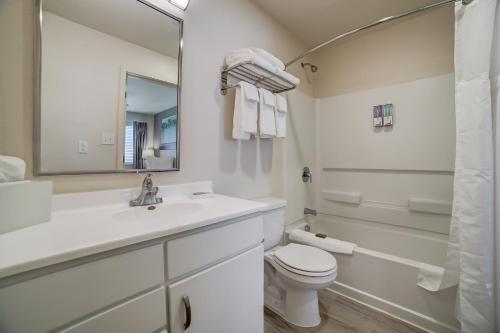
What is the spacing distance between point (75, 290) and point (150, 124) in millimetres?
852

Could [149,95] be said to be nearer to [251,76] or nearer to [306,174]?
[251,76]

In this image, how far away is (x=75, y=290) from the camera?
20.9 inches

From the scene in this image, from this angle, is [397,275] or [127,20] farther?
[397,275]

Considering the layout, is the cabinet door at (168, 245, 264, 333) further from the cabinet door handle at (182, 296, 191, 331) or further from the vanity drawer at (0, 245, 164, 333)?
the vanity drawer at (0, 245, 164, 333)

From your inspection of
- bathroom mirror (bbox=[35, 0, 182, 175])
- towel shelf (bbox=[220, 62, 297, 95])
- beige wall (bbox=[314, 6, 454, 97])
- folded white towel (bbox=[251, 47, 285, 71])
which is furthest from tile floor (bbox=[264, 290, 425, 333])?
beige wall (bbox=[314, 6, 454, 97])

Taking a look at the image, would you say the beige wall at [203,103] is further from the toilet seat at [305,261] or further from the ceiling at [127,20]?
the toilet seat at [305,261]

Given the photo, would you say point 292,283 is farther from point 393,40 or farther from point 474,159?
point 393,40

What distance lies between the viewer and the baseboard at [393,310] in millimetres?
1349

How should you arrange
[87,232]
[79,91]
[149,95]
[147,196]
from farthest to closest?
[149,95] < [147,196] < [79,91] < [87,232]

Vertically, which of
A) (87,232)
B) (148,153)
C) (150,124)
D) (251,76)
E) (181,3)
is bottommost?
(87,232)

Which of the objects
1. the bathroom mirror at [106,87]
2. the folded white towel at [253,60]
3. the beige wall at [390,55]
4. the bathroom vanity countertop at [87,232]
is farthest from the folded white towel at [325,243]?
the beige wall at [390,55]

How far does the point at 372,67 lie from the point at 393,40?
26 cm

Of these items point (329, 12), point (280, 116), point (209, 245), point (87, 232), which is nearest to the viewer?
point (87, 232)

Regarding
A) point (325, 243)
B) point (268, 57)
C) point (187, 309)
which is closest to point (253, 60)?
point (268, 57)
